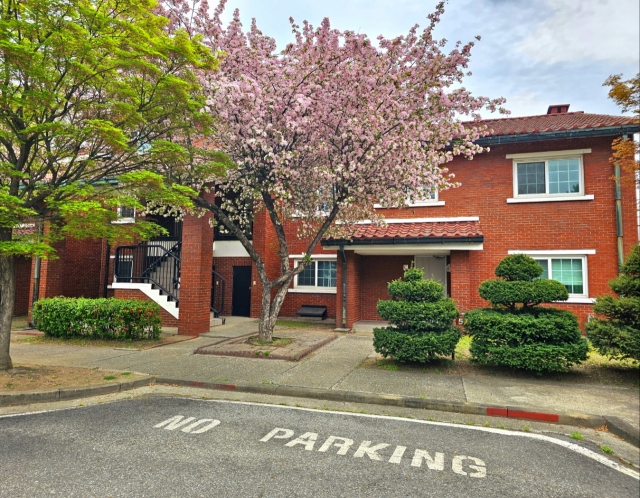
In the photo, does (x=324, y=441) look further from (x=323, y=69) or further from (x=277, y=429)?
(x=323, y=69)

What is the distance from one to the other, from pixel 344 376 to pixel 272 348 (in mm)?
2587

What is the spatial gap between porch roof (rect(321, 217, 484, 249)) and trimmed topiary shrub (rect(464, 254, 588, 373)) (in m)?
4.18

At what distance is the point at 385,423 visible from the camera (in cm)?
515

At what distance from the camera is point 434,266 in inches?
564

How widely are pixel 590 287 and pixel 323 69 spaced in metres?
10.3

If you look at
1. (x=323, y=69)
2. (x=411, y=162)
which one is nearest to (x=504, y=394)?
(x=411, y=162)

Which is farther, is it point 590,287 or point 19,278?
point 19,278

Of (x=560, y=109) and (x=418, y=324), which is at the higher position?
(x=560, y=109)

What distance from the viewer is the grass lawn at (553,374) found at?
7.01m

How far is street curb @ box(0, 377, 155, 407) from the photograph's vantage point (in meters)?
5.84

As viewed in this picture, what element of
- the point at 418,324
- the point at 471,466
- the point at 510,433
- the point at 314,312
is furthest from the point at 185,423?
the point at 314,312

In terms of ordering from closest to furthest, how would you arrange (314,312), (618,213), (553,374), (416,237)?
1. (553,374)
2. (618,213)
3. (416,237)
4. (314,312)

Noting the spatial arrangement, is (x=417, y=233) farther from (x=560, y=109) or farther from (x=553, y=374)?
(x=560, y=109)

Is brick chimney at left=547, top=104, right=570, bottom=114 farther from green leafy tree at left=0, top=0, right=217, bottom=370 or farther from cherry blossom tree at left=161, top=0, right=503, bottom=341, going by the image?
green leafy tree at left=0, top=0, right=217, bottom=370
